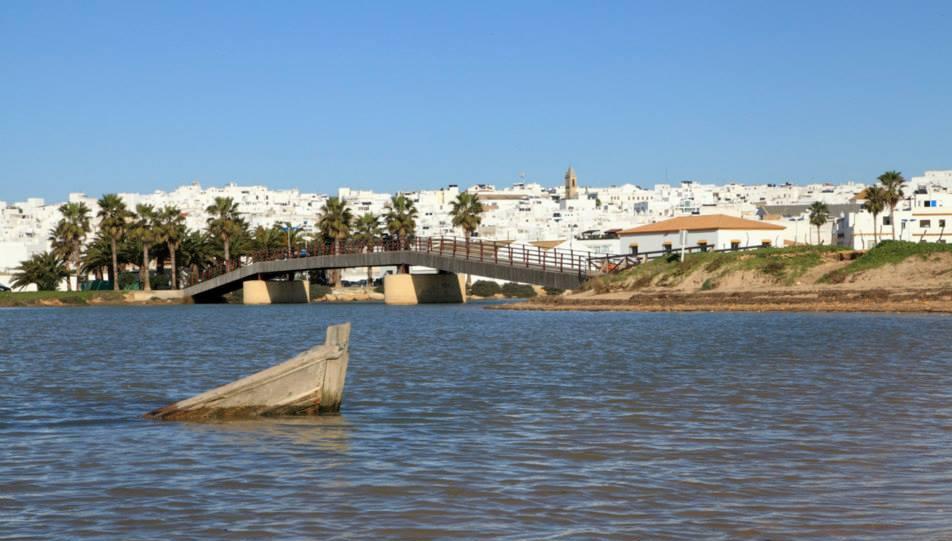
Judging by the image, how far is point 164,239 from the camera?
10019 centimetres

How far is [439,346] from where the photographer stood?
114ft

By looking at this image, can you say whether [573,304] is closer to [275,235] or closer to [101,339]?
[101,339]

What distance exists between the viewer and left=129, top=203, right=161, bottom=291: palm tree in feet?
323

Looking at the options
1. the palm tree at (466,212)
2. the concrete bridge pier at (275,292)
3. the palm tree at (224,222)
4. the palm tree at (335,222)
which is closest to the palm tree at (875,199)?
the palm tree at (466,212)

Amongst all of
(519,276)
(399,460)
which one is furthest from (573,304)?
(399,460)

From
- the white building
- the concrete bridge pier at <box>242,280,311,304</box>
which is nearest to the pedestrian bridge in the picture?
the concrete bridge pier at <box>242,280,311,304</box>

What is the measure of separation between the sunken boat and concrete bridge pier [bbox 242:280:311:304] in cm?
7943

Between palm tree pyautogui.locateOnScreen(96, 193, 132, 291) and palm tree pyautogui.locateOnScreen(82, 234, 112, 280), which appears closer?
palm tree pyautogui.locateOnScreen(96, 193, 132, 291)

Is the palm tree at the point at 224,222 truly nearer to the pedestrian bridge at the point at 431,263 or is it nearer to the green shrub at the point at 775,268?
the pedestrian bridge at the point at 431,263

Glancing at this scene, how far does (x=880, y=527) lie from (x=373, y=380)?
14.6 m

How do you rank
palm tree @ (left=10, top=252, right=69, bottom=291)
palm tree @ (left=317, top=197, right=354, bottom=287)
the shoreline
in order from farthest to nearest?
palm tree @ (left=10, top=252, right=69, bottom=291) → palm tree @ (left=317, top=197, right=354, bottom=287) → the shoreline

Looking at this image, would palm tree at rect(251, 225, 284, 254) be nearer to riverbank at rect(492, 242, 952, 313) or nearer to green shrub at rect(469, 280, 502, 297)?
green shrub at rect(469, 280, 502, 297)

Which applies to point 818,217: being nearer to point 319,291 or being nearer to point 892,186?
point 892,186

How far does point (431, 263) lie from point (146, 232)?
33.6m
